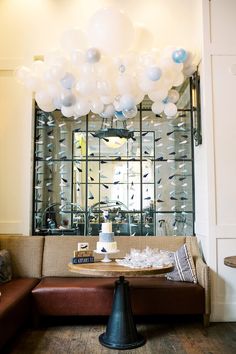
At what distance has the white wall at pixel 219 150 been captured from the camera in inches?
148

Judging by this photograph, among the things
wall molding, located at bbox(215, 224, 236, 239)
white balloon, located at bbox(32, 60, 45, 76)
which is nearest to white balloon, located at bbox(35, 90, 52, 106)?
white balloon, located at bbox(32, 60, 45, 76)

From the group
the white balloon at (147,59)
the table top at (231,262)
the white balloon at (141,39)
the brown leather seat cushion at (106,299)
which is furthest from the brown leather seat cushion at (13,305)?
the white balloon at (141,39)

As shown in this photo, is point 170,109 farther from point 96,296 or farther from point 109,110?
point 96,296

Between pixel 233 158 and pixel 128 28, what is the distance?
176 cm

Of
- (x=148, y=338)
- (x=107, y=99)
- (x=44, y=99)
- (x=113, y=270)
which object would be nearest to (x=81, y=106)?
(x=107, y=99)

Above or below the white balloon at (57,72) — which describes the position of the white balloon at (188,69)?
above

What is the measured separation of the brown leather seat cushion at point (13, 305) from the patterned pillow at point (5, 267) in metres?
0.06

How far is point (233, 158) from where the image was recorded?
12.6ft

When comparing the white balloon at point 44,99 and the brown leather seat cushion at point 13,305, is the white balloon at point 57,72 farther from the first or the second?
the brown leather seat cushion at point 13,305

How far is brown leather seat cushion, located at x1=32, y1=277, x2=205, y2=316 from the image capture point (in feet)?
11.5

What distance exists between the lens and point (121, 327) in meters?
3.05

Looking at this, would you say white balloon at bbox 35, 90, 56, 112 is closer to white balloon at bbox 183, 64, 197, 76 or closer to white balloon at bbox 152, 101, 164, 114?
white balloon at bbox 152, 101, 164, 114

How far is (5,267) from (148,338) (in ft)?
5.38

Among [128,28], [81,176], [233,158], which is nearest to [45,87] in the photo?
[128,28]
